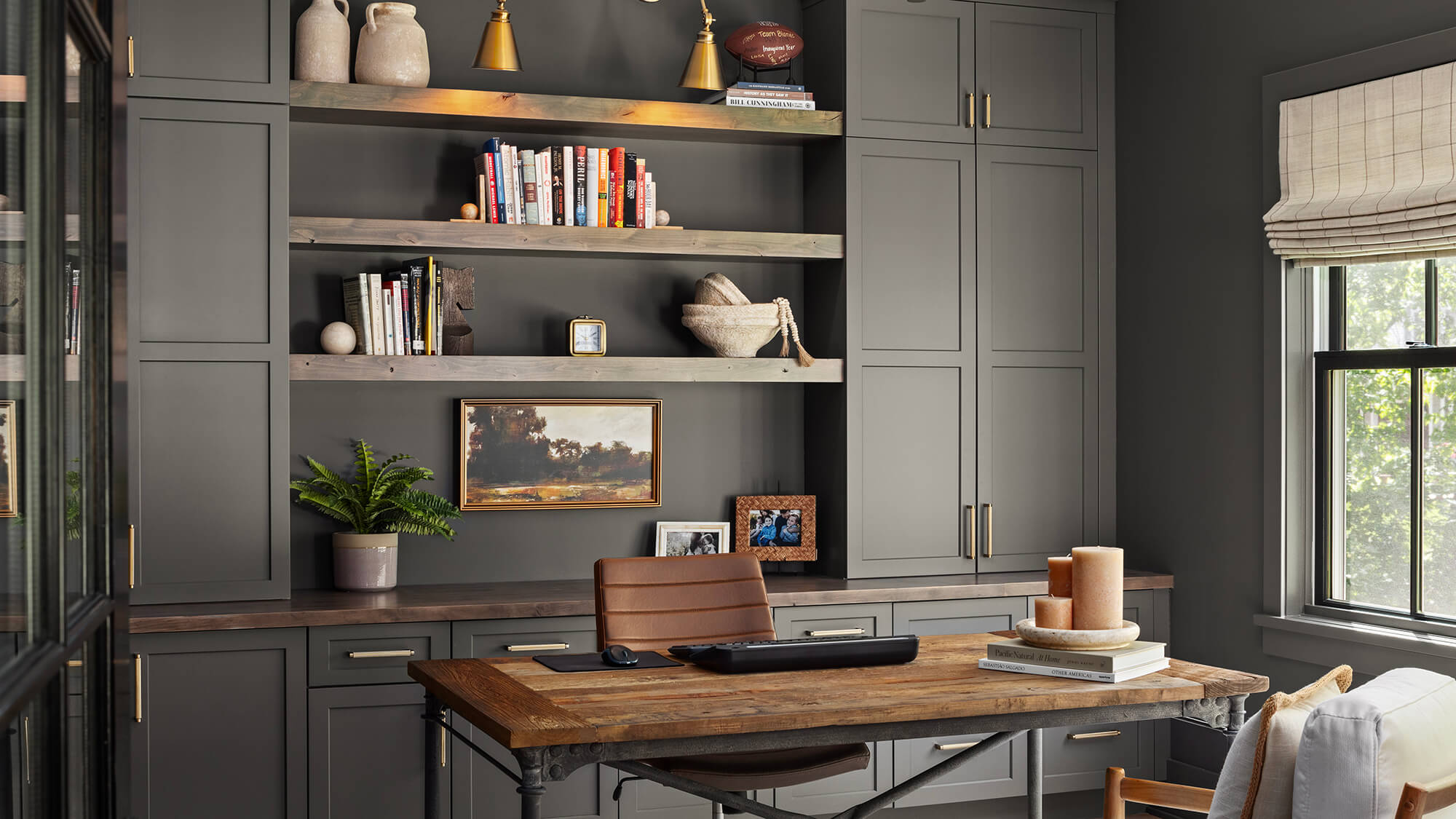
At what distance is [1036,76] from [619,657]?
291 centimetres

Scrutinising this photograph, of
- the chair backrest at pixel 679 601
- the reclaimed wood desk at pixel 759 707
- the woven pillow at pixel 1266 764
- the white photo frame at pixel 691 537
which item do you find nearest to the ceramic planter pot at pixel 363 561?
the white photo frame at pixel 691 537

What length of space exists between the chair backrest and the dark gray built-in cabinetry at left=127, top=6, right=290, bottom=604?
3.98ft

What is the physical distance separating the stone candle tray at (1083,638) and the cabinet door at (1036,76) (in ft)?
7.73

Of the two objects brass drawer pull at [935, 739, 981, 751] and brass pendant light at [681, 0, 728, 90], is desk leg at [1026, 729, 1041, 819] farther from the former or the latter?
brass pendant light at [681, 0, 728, 90]

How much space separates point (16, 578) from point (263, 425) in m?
2.71

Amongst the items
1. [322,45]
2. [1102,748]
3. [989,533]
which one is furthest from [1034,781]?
[322,45]

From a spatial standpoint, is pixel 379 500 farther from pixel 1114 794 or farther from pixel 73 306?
pixel 73 306

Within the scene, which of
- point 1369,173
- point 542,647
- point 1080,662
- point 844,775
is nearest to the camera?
point 1080,662

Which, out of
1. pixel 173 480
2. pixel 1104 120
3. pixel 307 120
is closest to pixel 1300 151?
pixel 1104 120

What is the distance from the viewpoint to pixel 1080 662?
8.73 ft

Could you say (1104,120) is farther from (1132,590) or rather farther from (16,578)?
(16,578)

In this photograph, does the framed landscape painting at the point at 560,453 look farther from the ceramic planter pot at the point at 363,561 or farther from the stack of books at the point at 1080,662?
the stack of books at the point at 1080,662

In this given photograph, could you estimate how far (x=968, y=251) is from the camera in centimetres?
458

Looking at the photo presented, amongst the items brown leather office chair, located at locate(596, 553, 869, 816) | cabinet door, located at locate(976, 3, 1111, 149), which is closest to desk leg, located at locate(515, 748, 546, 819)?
brown leather office chair, located at locate(596, 553, 869, 816)
